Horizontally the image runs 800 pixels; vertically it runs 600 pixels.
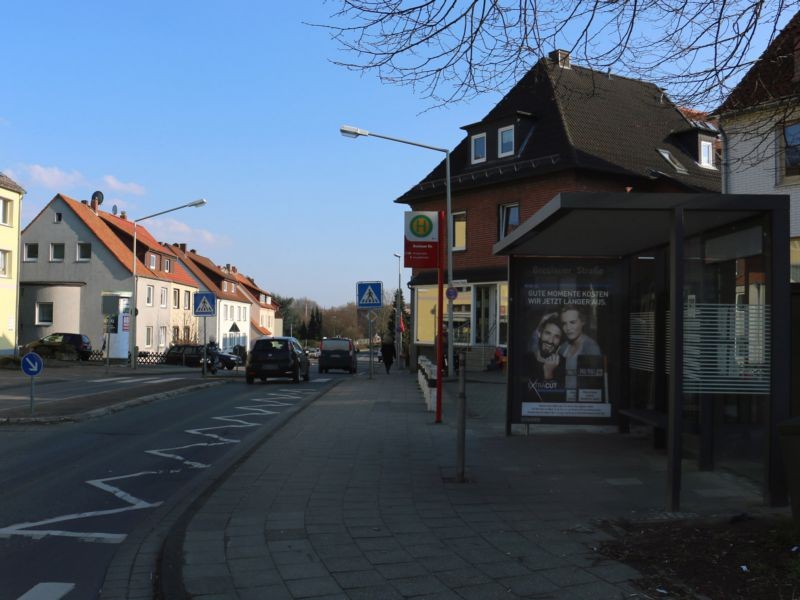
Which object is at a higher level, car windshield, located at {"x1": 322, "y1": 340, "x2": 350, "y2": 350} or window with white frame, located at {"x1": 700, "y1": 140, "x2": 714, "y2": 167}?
window with white frame, located at {"x1": 700, "y1": 140, "x2": 714, "y2": 167}

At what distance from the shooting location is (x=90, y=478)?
7.86 metres

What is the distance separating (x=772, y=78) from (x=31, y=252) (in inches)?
2143

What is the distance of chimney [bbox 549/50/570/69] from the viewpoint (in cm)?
662

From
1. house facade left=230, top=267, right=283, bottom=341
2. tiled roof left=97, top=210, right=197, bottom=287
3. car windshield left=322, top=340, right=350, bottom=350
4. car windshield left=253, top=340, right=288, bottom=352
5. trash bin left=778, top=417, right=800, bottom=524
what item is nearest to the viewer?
trash bin left=778, top=417, right=800, bottom=524

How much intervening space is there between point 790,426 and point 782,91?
386cm

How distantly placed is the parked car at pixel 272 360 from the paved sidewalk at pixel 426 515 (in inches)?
527

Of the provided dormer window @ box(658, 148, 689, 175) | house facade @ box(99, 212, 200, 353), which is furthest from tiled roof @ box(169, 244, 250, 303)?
dormer window @ box(658, 148, 689, 175)

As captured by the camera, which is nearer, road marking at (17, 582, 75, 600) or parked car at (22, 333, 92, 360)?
road marking at (17, 582, 75, 600)

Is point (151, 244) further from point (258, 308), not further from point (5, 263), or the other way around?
point (258, 308)

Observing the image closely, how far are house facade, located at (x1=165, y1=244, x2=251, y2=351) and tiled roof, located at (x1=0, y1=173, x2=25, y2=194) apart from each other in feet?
81.7

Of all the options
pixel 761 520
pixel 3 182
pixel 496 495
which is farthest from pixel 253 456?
pixel 3 182

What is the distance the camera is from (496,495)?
21.8 feet

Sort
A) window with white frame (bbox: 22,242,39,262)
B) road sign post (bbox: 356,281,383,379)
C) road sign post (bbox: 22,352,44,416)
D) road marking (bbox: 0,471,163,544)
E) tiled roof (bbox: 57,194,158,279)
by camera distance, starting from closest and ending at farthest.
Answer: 1. road marking (bbox: 0,471,163,544)
2. road sign post (bbox: 22,352,44,416)
3. road sign post (bbox: 356,281,383,379)
4. tiled roof (bbox: 57,194,158,279)
5. window with white frame (bbox: 22,242,39,262)

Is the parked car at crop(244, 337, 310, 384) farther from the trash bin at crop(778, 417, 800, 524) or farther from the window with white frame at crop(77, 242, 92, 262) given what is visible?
the window with white frame at crop(77, 242, 92, 262)
